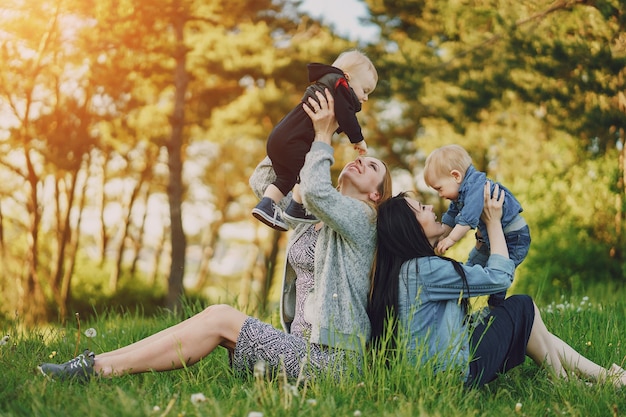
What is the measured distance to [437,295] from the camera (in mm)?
3285

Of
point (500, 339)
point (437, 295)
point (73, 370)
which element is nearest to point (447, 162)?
point (437, 295)

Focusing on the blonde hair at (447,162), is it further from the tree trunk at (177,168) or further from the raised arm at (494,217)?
the tree trunk at (177,168)

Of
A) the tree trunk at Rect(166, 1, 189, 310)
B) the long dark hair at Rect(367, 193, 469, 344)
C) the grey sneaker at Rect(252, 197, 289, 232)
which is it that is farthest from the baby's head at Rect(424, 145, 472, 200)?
the tree trunk at Rect(166, 1, 189, 310)

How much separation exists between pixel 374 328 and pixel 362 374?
241 mm

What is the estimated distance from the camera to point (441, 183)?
3.84 meters

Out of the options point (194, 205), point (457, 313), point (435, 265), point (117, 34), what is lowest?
point (194, 205)

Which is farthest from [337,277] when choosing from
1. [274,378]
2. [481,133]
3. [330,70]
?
[481,133]

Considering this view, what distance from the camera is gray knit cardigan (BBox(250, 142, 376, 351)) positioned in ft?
10.6

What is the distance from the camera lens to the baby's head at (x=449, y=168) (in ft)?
12.4

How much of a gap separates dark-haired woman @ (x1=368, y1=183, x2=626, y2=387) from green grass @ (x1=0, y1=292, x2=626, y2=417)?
0.15 m

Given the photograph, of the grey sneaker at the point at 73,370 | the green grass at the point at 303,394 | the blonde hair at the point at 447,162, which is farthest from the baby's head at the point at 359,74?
the grey sneaker at the point at 73,370

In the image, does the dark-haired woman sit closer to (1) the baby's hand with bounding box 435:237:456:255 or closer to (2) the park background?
(1) the baby's hand with bounding box 435:237:456:255

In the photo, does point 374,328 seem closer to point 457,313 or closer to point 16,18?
point 457,313

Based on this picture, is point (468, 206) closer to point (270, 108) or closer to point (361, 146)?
point (361, 146)
